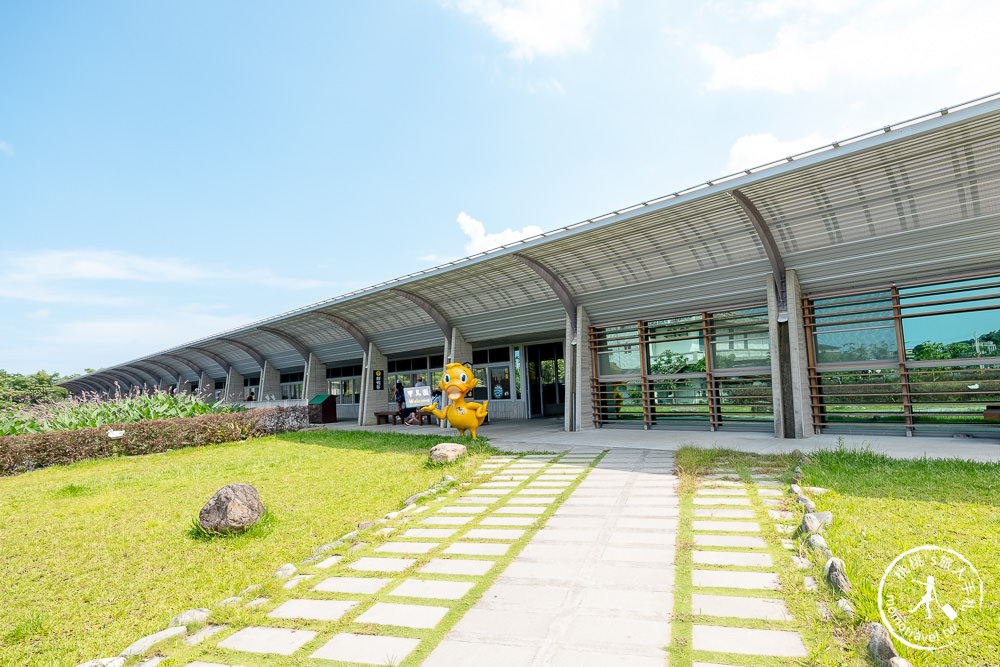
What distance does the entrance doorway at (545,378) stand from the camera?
19609 millimetres

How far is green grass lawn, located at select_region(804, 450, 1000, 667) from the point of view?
2.87 m

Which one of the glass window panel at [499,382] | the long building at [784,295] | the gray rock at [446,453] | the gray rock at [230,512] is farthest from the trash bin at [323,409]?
the gray rock at [230,512]

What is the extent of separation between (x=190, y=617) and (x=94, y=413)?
14948 mm

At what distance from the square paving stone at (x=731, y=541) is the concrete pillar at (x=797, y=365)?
7.38 metres

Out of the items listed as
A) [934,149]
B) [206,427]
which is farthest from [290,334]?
[934,149]

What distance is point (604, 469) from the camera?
8344 mm

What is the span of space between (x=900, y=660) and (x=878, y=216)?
9.60 metres

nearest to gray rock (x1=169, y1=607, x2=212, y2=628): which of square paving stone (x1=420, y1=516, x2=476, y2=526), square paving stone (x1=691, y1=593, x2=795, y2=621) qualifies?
square paving stone (x1=420, y1=516, x2=476, y2=526)

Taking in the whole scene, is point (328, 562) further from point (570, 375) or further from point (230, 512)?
point (570, 375)

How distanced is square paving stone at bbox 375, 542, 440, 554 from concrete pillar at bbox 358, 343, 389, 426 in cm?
1607

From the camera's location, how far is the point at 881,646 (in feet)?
8.63

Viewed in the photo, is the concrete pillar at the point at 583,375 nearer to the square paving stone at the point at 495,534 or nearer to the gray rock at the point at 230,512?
the square paving stone at the point at 495,534

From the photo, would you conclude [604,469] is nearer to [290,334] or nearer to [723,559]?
[723,559]

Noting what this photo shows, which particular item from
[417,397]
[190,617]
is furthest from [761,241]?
[190,617]
